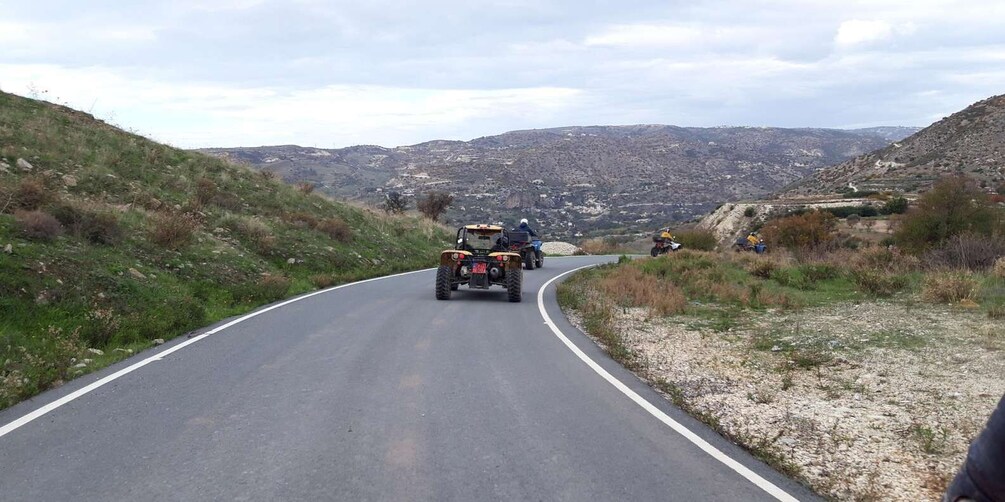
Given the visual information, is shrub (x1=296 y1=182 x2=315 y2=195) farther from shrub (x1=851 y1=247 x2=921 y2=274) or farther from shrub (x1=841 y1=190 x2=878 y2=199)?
shrub (x1=841 y1=190 x2=878 y2=199)

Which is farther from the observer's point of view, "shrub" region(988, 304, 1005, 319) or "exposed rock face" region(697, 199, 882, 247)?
"exposed rock face" region(697, 199, 882, 247)

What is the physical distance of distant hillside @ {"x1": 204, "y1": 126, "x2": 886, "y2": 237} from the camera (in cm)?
7488

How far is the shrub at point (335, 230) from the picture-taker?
28109 mm

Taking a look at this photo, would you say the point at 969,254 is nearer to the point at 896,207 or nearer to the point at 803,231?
the point at 803,231

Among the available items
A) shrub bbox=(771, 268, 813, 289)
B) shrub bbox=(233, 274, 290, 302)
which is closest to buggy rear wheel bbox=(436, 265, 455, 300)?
shrub bbox=(233, 274, 290, 302)

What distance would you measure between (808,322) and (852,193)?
46.0 metres

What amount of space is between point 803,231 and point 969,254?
13287mm

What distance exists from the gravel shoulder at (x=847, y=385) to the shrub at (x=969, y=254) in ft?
23.6

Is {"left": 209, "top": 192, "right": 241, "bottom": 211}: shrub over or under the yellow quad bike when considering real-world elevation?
over

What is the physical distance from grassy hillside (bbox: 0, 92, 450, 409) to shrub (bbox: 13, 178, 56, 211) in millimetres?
36

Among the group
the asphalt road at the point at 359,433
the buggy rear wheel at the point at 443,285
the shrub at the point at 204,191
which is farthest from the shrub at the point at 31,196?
the buggy rear wheel at the point at 443,285

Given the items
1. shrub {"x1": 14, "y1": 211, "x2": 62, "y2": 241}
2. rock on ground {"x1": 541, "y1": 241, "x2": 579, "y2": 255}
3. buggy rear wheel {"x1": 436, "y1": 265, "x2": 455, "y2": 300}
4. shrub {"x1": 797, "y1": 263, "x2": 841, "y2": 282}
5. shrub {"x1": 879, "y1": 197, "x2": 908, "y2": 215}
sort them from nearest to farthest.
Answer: shrub {"x1": 14, "y1": 211, "x2": 62, "y2": 241} → buggy rear wheel {"x1": 436, "y1": 265, "x2": 455, "y2": 300} → shrub {"x1": 797, "y1": 263, "x2": 841, "y2": 282} → shrub {"x1": 879, "y1": 197, "x2": 908, "y2": 215} → rock on ground {"x1": 541, "y1": 241, "x2": 579, "y2": 255}

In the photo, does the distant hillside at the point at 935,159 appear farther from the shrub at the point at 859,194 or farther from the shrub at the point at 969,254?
the shrub at the point at 969,254

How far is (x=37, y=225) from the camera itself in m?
13.7
